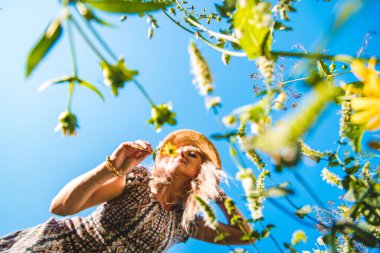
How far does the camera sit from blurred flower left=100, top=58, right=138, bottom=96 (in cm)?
32

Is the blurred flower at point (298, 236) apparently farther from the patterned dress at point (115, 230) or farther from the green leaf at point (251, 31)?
the patterned dress at point (115, 230)

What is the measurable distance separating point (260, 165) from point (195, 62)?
0.29 m

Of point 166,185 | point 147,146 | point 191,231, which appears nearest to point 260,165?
point 147,146

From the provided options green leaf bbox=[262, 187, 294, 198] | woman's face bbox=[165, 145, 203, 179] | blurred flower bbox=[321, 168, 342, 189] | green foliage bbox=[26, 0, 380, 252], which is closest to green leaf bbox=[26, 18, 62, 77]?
green foliage bbox=[26, 0, 380, 252]

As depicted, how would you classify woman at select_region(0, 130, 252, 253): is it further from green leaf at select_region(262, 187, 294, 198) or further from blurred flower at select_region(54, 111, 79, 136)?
green leaf at select_region(262, 187, 294, 198)

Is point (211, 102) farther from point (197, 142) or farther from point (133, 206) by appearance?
point (197, 142)

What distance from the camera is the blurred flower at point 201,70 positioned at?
1.07 feet

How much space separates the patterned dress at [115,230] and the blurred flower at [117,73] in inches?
31.7

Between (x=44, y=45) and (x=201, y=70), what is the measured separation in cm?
17

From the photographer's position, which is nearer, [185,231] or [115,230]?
[115,230]

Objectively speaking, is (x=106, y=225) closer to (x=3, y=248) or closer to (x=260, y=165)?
(x=3, y=248)

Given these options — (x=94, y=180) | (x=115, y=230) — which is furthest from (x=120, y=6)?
(x=115, y=230)

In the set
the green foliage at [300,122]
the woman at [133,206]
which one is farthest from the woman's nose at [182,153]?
the green foliage at [300,122]

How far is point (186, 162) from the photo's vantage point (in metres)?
1.22
